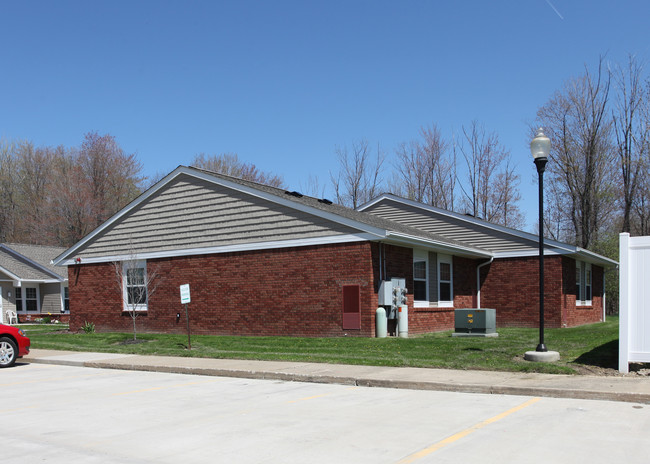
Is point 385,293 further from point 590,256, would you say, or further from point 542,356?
point 590,256

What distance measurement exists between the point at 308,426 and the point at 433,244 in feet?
41.5

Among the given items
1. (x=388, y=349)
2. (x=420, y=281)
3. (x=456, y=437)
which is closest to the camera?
(x=456, y=437)

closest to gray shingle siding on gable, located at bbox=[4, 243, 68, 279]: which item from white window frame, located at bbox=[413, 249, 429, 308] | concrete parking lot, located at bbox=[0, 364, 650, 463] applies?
white window frame, located at bbox=[413, 249, 429, 308]

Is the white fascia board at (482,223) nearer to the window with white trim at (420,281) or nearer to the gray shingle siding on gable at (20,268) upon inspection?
the window with white trim at (420,281)

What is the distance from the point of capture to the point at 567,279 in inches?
946

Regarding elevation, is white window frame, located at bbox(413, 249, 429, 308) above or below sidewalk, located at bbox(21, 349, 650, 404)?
above

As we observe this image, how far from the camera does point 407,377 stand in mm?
11203

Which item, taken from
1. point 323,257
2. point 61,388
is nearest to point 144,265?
point 323,257

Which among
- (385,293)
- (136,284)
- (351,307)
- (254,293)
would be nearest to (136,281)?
(136,284)

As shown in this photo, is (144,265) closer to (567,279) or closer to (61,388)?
(61,388)

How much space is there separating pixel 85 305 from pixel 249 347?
1062 centimetres

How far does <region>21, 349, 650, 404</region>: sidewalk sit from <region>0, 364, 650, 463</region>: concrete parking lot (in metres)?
0.27

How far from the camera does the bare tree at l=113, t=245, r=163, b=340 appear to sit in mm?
22000

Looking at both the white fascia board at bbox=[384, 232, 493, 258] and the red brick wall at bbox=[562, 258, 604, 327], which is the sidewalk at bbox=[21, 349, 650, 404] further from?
the red brick wall at bbox=[562, 258, 604, 327]
